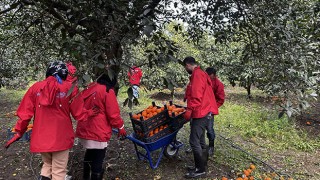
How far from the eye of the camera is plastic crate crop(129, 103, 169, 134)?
4.43m

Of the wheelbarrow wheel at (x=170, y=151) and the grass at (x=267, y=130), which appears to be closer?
the wheelbarrow wheel at (x=170, y=151)

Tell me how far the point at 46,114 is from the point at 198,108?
7.06ft

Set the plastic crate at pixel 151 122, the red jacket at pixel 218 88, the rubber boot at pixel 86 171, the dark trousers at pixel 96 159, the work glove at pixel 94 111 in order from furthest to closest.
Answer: the red jacket at pixel 218 88
the plastic crate at pixel 151 122
the rubber boot at pixel 86 171
the dark trousers at pixel 96 159
the work glove at pixel 94 111

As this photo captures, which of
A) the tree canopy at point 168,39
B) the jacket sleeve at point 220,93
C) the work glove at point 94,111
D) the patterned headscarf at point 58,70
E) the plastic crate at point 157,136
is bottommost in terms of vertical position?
the plastic crate at point 157,136

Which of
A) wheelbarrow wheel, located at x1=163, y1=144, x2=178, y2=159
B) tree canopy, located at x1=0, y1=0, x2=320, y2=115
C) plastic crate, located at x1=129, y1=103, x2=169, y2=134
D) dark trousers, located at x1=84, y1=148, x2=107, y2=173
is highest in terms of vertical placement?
tree canopy, located at x1=0, y1=0, x2=320, y2=115

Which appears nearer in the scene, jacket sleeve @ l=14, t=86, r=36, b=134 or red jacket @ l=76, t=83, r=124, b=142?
jacket sleeve @ l=14, t=86, r=36, b=134

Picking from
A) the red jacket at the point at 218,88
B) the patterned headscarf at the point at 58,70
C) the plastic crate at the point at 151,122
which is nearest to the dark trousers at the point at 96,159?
the plastic crate at the point at 151,122

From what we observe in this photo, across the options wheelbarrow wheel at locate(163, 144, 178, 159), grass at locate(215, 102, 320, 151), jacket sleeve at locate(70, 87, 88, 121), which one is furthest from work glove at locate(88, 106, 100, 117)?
grass at locate(215, 102, 320, 151)

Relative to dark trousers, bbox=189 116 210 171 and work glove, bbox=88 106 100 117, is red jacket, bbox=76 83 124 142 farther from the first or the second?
dark trousers, bbox=189 116 210 171

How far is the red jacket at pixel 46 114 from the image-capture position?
334 cm

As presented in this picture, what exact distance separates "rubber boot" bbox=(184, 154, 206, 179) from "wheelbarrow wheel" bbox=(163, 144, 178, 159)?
0.58 metres

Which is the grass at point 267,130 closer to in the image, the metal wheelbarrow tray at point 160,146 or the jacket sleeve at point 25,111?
the metal wheelbarrow tray at point 160,146

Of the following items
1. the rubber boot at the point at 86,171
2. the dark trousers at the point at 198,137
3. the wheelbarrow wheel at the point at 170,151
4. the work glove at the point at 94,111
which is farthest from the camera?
the wheelbarrow wheel at the point at 170,151

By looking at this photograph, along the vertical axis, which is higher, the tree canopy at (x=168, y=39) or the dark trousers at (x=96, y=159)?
the tree canopy at (x=168, y=39)
